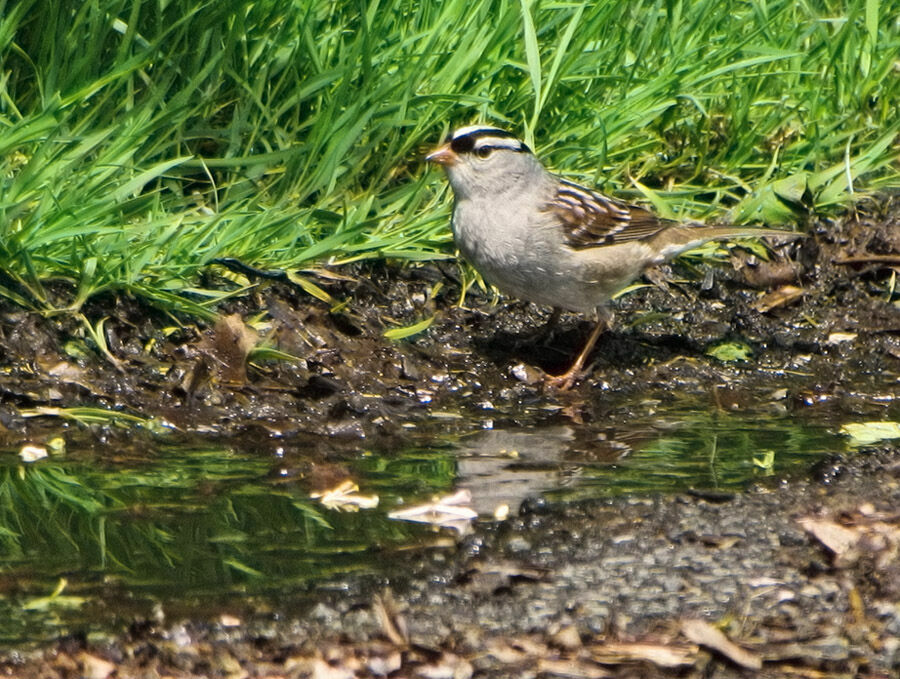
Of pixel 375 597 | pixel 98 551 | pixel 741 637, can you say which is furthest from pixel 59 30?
pixel 741 637

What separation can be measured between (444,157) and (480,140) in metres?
0.18

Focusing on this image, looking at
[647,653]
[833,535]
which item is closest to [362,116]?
[833,535]

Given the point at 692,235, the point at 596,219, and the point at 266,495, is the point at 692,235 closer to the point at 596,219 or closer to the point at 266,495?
A: the point at 596,219

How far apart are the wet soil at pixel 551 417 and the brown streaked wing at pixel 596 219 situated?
1.57 feet

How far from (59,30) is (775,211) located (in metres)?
3.59

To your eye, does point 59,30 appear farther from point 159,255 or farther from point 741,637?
point 741,637

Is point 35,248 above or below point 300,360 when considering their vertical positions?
above

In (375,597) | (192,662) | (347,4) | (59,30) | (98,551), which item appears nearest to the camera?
(192,662)

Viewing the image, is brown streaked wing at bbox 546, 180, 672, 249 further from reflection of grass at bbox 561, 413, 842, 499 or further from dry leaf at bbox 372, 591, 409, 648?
dry leaf at bbox 372, 591, 409, 648

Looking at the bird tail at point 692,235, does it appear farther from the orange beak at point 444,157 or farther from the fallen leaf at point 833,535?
the fallen leaf at point 833,535

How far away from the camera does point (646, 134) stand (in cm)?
729

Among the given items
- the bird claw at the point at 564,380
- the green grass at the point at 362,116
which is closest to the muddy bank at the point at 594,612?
the bird claw at the point at 564,380

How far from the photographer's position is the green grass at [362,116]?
5.86 m

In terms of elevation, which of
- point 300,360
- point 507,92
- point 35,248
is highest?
point 507,92
